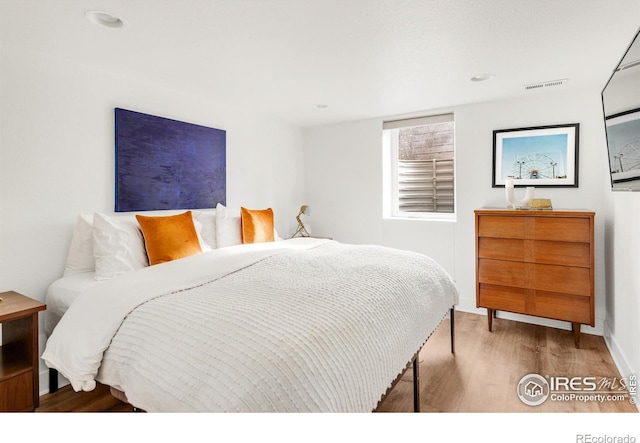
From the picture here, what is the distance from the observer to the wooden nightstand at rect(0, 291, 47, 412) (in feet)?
5.75

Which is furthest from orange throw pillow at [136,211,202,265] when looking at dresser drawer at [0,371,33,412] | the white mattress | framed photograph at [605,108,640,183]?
framed photograph at [605,108,640,183]

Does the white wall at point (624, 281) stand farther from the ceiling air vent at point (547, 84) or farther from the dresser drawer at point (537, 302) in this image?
the ceiling air vent at point (547, 84)

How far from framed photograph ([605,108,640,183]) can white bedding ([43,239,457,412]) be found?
1.23m

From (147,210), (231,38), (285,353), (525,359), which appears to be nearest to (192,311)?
(285,353)

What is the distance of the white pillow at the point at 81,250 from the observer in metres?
2.38

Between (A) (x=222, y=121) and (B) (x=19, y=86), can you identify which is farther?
(A) (x=222, y=121)

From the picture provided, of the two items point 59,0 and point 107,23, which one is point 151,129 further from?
point 59,0

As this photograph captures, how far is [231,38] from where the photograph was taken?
6.78 feet

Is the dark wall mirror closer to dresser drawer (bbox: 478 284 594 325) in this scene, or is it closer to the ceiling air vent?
the ceiling air vent

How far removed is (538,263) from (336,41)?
97.0 inches

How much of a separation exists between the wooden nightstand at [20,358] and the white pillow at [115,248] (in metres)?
0.41

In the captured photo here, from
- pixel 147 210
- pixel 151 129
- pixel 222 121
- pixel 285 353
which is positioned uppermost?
pixel 222 121

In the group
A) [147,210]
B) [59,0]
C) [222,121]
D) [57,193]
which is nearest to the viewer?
[59,0]

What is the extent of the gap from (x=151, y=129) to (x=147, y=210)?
0.68 metres
